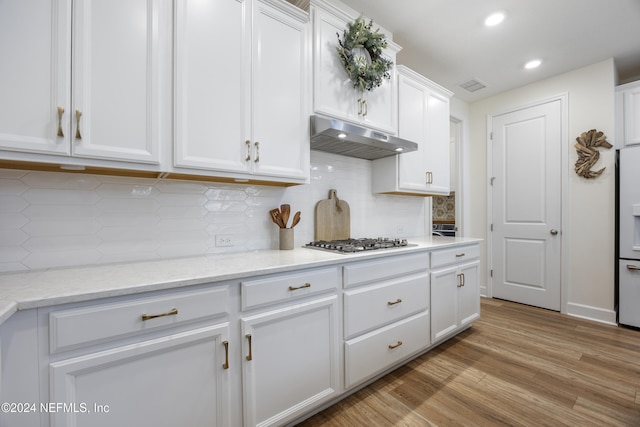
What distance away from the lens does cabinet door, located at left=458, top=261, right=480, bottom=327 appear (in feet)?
8.34

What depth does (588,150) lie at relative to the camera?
2990mm

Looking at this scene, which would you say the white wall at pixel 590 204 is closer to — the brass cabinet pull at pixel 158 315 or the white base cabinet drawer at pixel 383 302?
the white base cabinet drawer at pixel 383 302

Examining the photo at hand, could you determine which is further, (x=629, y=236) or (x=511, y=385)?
(x=629, y=236)

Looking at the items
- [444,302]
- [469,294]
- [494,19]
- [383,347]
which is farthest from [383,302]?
[494,19]

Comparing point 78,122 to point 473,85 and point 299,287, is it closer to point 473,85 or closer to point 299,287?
point 299,287

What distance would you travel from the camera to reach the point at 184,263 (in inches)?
57.3

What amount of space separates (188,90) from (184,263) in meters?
0.91

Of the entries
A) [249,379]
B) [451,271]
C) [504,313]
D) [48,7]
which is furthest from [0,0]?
[504,313]

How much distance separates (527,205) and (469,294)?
1.73 meters

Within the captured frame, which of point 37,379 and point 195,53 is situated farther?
point 195,53

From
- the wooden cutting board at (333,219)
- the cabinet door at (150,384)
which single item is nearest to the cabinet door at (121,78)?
the cabinet door at (150,384)

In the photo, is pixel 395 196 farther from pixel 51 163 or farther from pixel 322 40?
pixel 51 163

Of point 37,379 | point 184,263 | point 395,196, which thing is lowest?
point 37,379

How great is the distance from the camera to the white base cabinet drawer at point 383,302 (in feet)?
5.48
